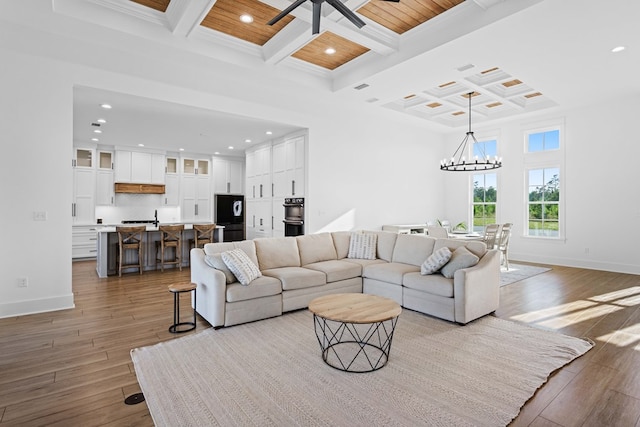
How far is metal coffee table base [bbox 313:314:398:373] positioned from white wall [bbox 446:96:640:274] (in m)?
6.08

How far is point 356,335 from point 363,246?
2.11m

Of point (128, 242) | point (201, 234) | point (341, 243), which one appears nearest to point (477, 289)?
point (341, 243)

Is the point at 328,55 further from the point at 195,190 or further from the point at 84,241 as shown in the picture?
the point at 84,241

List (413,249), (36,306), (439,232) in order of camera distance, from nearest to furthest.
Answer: (36,306)
(413,249)
(439,232)

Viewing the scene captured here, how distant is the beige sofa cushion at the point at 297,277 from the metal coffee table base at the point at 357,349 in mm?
712

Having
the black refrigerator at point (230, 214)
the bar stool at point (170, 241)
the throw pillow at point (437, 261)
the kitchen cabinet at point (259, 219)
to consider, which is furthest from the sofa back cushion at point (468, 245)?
the black refrigerator at point (230, 214)

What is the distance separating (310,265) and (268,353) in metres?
1.91

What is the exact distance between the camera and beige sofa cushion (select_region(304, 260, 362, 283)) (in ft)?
14.5

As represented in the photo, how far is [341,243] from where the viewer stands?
5.43 m

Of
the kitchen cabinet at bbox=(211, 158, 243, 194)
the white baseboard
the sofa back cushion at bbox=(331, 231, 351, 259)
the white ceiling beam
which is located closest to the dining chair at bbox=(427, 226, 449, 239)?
the sofa back cushion at bbox=(331, 231, 351, 259)

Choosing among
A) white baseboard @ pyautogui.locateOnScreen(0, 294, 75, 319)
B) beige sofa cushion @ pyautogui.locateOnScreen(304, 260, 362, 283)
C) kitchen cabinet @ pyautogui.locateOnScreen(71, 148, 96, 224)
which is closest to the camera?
white baseboard @ pyautogui.locateOnScreen(0, 294, 75, 319)

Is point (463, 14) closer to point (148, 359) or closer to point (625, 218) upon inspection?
point (148, 359)

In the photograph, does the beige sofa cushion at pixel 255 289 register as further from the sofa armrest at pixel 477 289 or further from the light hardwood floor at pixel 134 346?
the sofa armrest at pixel 477 289

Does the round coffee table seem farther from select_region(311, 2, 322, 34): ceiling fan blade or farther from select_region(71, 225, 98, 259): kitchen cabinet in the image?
select_region(71, 225, 98, 259): kitchen cabinet
